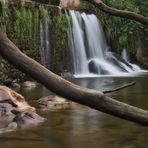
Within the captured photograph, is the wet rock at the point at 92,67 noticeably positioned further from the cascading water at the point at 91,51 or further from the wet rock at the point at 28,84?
the wet rock at the point at 28,84

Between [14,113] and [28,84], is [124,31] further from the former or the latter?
[14,113]

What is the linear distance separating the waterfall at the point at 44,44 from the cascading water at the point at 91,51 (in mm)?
1607

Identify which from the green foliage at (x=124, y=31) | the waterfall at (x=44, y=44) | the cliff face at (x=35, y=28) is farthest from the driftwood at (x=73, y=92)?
the green foliage at (x=124, y=31)

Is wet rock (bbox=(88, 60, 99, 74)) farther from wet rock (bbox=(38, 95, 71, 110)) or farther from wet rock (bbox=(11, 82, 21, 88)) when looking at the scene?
wet rock (bbox=(38, 95, 71, 110))

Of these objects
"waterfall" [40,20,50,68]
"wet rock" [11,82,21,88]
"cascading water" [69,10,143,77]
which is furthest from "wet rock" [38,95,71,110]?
"cascading water" [69,10,143,77]

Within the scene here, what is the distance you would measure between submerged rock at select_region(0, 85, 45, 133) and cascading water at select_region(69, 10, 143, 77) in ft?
31.3

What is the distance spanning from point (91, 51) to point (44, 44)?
3736mm

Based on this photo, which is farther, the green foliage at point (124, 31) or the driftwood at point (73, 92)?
the green foliage at point (124, 31)

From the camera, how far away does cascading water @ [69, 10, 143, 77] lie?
20438 mm

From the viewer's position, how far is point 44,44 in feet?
61.4

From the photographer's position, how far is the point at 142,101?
11.2m

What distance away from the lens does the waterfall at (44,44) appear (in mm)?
18362

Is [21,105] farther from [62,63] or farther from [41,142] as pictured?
[62,63]

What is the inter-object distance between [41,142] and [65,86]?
4.42 meters
